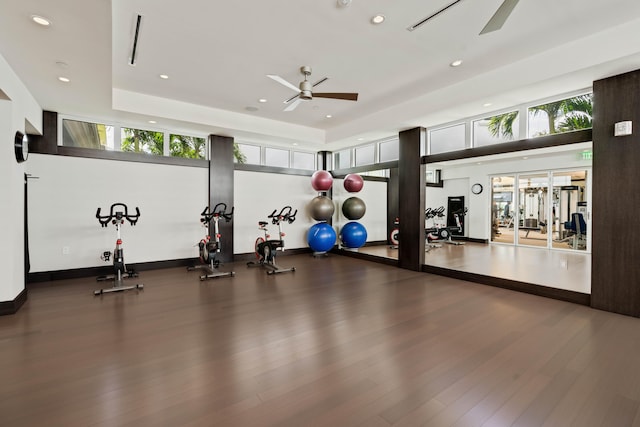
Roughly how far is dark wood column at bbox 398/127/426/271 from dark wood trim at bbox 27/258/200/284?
4679 mm

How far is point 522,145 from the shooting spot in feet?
15.2

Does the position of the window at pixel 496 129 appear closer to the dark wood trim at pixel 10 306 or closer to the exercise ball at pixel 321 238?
the exercise ball at pixel 321 238

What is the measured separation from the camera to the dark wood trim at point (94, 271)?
17.0ft

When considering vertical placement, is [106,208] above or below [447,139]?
below

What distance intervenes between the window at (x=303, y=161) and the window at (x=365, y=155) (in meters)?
1.40

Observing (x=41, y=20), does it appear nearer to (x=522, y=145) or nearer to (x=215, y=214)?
(x=215, y=214)

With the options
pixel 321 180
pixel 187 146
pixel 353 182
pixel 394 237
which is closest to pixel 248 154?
pixel 187 146

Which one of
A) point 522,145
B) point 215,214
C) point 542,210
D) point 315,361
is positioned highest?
point 522,145

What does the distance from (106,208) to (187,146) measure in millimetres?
2090

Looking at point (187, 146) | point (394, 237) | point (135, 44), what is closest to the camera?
point (135, 44)

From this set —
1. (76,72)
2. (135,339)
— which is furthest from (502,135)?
(76,72)

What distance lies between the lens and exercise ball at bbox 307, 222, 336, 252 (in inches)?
302

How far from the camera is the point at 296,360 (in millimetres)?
2602

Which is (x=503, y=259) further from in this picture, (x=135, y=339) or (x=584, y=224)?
(x=135, y=339)
